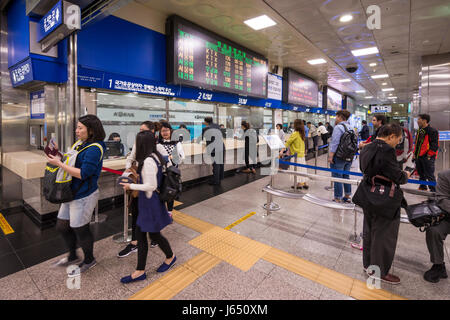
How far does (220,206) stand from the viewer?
4312mm

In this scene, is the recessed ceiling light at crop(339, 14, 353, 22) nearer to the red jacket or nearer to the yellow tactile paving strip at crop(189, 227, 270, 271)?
the red jacket

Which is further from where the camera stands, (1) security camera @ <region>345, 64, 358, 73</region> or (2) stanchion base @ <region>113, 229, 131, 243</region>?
(1) security camera @ <region>345, 64, 358, 73</region>

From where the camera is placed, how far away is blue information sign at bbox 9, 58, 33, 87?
3.32 metres

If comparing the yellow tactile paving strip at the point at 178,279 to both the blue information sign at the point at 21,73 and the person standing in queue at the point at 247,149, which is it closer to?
the blue information sign at the point at 21,73

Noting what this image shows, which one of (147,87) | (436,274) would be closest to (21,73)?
(147,87)

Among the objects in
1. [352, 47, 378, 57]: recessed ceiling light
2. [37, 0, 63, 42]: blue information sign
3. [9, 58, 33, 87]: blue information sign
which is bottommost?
[9, 58, 33, 87]: blue information sign

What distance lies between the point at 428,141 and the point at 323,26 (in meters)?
3.29

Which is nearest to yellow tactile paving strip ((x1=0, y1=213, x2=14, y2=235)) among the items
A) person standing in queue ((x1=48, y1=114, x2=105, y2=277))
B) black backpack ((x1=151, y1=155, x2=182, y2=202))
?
person standing in queue ((x1=48, y1=114, x2=105, y2=277))

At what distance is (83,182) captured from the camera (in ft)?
7.34

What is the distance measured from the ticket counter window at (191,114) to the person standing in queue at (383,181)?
5.02 meters

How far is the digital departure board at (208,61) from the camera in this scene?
4.91 meters

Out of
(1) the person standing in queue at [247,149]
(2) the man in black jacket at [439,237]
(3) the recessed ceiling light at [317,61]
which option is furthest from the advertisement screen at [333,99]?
(2) the man in black jacket at [439,237]

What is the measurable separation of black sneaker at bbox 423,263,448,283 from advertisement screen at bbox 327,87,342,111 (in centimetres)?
1244
